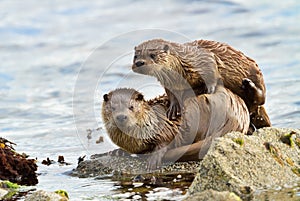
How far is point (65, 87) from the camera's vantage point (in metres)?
21.7

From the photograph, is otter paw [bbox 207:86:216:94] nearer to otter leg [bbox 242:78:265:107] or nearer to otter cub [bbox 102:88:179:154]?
otter leg [bbox 242:78:265:107]

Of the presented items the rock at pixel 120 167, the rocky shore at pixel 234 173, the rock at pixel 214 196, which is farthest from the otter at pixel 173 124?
the rock at pixel 214 196

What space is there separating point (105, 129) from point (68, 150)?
3.83m

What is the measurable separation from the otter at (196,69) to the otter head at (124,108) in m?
0.36

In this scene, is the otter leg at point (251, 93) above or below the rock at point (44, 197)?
above

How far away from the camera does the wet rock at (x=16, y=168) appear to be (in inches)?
469

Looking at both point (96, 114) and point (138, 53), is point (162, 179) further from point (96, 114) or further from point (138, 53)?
point (96, 114)

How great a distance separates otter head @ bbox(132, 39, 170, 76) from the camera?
11789 mm

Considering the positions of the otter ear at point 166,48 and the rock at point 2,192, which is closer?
the rock at point 2,192

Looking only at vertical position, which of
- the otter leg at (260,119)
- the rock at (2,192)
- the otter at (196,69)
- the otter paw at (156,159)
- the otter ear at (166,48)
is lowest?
the rock at (2,192)

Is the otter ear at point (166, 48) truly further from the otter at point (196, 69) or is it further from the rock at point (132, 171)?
the rock at point (132, 171)

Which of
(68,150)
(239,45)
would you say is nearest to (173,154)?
(68,150)

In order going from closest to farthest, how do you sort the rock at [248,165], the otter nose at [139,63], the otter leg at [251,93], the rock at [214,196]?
1. the rock at [214,196]
2. the rock at [248,165]
3. the otter nose at [139,63]
4. the otter leg at [251,93]

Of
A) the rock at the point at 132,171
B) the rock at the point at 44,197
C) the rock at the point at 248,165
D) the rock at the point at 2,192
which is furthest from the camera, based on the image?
the rock at the point at 132,171
